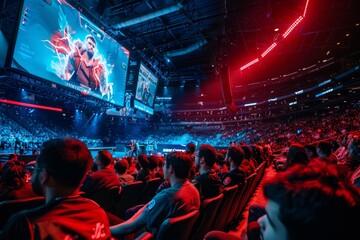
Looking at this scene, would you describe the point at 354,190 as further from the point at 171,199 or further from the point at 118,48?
the point at 118,48

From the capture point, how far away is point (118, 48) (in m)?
11.5

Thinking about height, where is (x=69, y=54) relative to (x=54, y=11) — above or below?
below

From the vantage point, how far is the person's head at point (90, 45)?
31.3ft

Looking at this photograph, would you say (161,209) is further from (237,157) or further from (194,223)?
(237,157)

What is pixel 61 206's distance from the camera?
1188 mm

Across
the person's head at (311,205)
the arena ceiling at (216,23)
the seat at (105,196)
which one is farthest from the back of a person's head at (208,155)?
the arena ceiling at (216,23)

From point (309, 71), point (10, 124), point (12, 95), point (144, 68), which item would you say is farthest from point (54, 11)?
point (309, 71)

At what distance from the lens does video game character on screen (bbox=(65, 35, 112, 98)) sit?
8922 millimetres

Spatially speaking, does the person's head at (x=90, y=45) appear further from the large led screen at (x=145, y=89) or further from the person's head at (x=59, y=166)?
the person's head at (x=59, y=166)

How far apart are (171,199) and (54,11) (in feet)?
29.3

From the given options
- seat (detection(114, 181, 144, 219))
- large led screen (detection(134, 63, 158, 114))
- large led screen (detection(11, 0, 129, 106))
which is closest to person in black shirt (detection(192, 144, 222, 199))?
seat (detection(114, 181, 144, 219))

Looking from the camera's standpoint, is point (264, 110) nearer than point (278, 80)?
No

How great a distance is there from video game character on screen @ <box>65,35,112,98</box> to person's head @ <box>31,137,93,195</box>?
28.1ft

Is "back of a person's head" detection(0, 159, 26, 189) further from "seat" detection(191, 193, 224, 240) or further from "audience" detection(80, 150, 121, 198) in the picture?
"seat" detection(191, 193, 224, 240)
